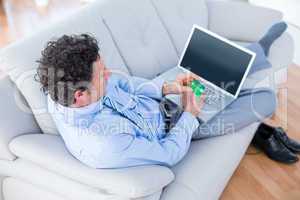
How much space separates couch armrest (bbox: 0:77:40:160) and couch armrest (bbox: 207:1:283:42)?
49.8 inches

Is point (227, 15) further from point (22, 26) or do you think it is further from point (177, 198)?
point (22, 26)

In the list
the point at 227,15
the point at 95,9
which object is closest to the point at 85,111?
the point at 95,9

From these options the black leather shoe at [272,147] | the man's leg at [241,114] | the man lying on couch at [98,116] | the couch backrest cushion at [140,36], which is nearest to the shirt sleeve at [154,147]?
the man lying on couch at [98,116]

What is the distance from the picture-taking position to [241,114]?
1614mm

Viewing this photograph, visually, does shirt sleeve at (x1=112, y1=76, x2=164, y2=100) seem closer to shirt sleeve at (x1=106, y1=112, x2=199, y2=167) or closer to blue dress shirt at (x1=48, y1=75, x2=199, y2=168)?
blue dress shirt at (x1=48, y1=75, x2=199, y2=168)

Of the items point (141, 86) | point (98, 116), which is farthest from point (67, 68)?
point (141, 86)

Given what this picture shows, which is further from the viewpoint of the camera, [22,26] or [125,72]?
[22,26]

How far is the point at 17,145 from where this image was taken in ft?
4.27

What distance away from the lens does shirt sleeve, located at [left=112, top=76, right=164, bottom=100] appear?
5.19 ft

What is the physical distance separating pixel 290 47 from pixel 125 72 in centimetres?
96

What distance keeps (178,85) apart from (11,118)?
713mm

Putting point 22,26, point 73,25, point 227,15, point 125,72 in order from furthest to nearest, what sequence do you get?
point 22,26, point 227,15, point 125,72, point 73,25

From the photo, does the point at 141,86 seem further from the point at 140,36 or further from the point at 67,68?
the point at 67,68

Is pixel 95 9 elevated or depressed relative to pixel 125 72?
elevated
